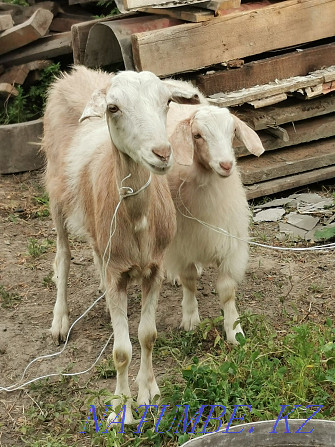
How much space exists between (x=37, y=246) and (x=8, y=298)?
0.97 metres

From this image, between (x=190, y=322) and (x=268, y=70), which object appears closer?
(x=190, y=322)

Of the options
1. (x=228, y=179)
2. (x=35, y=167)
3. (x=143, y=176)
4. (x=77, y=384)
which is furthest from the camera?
(x=35, y=167)

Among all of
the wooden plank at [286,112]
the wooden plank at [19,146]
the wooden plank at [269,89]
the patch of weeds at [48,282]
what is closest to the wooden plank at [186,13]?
the wooden plank at [269,89]

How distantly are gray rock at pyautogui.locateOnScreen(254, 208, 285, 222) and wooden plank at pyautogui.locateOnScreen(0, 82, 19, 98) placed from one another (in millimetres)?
3358

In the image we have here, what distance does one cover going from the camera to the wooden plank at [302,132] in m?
7.76

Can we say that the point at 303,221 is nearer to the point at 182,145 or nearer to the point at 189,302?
the point at 189,302

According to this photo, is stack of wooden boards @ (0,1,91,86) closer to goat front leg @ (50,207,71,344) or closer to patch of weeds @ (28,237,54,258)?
Result: patch of weeds @ (28,237,54,258)

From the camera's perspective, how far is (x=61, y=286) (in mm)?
5949

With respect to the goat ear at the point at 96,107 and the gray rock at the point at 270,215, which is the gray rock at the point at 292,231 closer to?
the gray rock at the point at 270,215

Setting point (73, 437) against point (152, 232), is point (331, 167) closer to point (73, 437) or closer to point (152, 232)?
point (152, 232)

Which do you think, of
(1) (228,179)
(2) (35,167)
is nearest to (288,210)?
(1) (228,179)

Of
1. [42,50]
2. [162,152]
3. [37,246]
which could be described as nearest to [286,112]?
[37,246]

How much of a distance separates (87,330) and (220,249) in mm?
1158

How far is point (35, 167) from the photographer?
878 cm
